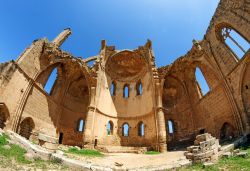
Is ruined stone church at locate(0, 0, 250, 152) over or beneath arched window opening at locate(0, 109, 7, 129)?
over

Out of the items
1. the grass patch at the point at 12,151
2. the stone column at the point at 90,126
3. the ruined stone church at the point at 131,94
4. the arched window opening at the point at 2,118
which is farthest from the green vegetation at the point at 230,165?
the arched window opening at the point at 2,118

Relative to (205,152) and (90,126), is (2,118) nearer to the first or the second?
(90,126)

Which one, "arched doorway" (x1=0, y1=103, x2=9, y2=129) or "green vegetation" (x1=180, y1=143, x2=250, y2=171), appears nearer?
"green vegetation" (x1=180, y1=143, x2=250, y2=171)

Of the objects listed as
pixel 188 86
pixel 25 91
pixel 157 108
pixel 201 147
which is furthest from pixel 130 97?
pixel 201 147

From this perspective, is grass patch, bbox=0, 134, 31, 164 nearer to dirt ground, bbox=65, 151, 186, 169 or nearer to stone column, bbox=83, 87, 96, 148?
dirt ground, bbox=65, 151, 186, 169

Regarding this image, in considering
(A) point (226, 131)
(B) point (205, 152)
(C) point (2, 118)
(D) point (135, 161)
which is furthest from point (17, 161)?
(A) point (226, 131)

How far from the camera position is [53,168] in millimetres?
9000

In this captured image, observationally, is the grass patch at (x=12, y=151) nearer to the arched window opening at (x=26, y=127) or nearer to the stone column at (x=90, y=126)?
the arched window opening at (x=26, y=127)

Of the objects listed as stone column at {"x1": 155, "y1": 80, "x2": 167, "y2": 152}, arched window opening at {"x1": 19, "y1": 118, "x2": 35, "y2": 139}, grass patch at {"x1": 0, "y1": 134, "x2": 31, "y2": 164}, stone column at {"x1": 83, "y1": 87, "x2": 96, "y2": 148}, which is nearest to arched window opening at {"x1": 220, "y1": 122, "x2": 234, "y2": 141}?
stone column at {"x1": 155, "y1": 80, "x2": 167, "y2": 152}

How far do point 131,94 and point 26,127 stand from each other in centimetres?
1266

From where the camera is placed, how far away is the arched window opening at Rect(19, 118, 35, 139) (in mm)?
17523

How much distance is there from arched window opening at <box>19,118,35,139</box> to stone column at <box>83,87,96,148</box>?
4.90m

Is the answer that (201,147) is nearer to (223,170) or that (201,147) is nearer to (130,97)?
(223,170)

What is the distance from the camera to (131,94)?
25.5 metres
